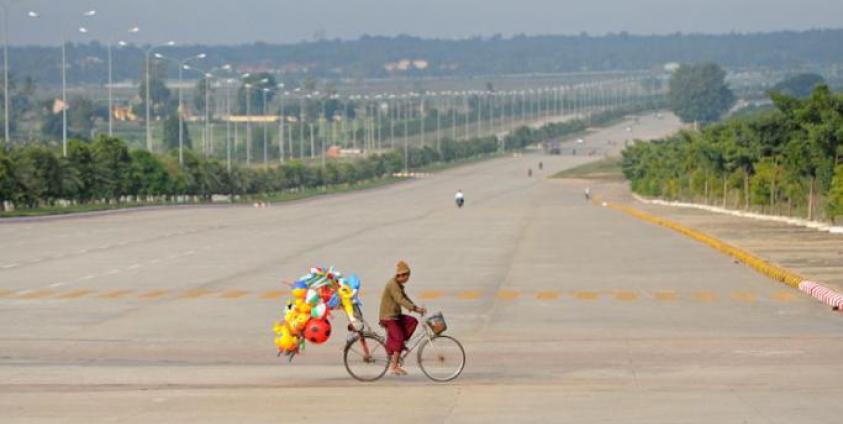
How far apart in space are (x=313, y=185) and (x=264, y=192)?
16.3m

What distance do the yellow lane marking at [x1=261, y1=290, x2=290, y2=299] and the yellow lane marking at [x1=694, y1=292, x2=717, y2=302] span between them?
8.08m

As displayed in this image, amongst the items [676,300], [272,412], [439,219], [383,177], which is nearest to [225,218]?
[439,219]

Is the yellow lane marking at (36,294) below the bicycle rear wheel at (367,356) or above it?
below

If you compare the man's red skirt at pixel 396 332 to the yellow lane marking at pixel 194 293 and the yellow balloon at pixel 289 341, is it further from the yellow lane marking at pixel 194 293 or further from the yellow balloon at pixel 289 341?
the yellow lane marking at pixel 194 293

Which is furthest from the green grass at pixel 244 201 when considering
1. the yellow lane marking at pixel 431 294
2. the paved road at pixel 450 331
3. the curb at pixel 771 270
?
the yellow lane marking at pixel 431 294

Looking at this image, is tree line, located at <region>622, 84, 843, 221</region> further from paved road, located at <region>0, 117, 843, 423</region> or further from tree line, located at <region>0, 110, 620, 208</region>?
tree line, located at <region>0, 110, 620, 208</region>

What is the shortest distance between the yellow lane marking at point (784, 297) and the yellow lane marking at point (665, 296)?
6.23 feet

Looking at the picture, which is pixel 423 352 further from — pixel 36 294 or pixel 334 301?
pixel 36 294

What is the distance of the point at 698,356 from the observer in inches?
A: 1040

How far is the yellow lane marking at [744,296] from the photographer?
121 ft

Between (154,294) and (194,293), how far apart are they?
2.64ft

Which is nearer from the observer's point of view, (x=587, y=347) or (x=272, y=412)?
(x=272, y=412)

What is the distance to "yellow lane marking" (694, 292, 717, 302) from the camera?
37188 millimetres

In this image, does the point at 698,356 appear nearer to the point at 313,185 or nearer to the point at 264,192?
the point at 264,192
